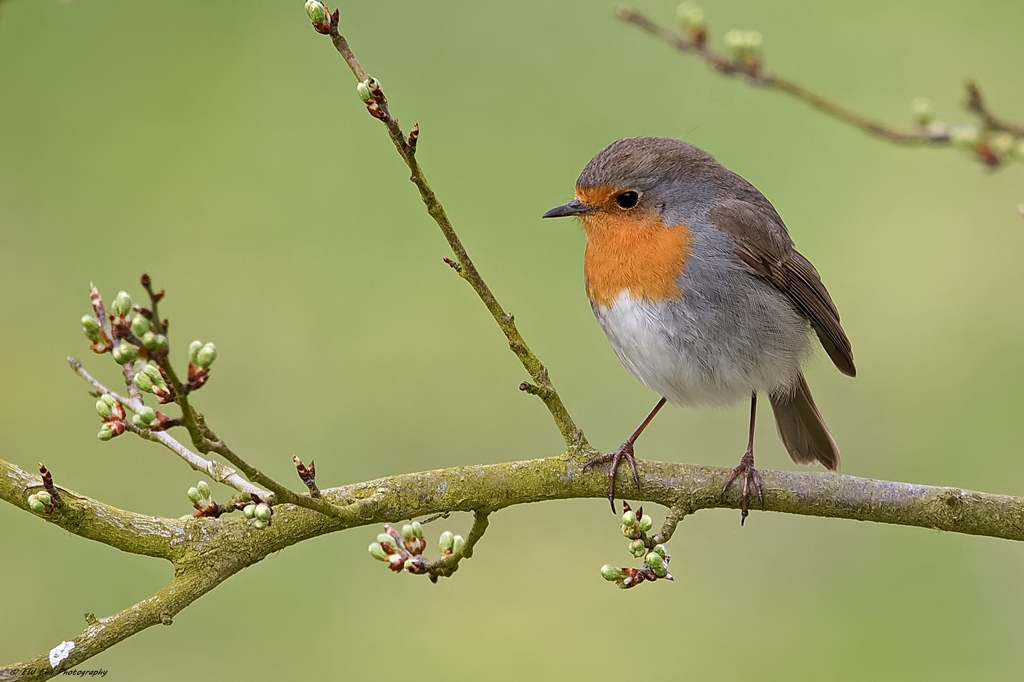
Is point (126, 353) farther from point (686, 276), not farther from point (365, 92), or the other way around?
point (686, 276)

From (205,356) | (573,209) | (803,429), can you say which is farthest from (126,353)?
(803,429)

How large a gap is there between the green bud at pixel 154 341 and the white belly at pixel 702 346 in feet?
6.38

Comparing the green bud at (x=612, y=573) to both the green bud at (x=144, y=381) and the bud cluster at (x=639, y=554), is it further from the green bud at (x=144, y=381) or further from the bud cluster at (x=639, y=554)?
the green bud at (x=144, y=381)

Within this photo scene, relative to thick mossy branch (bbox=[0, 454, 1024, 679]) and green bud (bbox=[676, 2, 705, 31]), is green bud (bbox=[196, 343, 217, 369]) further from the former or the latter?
green bud (bbox=[676, 2, 705, 31])

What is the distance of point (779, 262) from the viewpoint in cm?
395

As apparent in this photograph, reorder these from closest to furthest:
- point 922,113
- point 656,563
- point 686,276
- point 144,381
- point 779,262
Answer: point 144,381 < point 922,113 < point 656,563 < point 686,276 < point 779,262

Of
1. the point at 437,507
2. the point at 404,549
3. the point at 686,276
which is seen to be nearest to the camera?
the point at 404,549

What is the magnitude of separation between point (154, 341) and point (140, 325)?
0.04 meters

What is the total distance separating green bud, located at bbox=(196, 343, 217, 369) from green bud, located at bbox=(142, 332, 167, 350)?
15 centimetres

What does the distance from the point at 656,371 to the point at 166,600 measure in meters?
1.72

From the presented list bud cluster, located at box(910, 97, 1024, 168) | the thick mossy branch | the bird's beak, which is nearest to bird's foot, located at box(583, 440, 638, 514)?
the thick mossy branch

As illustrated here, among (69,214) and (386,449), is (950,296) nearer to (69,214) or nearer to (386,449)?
(386,449)

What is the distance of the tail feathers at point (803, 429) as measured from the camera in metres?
4.28

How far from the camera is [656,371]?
3.79 metres
